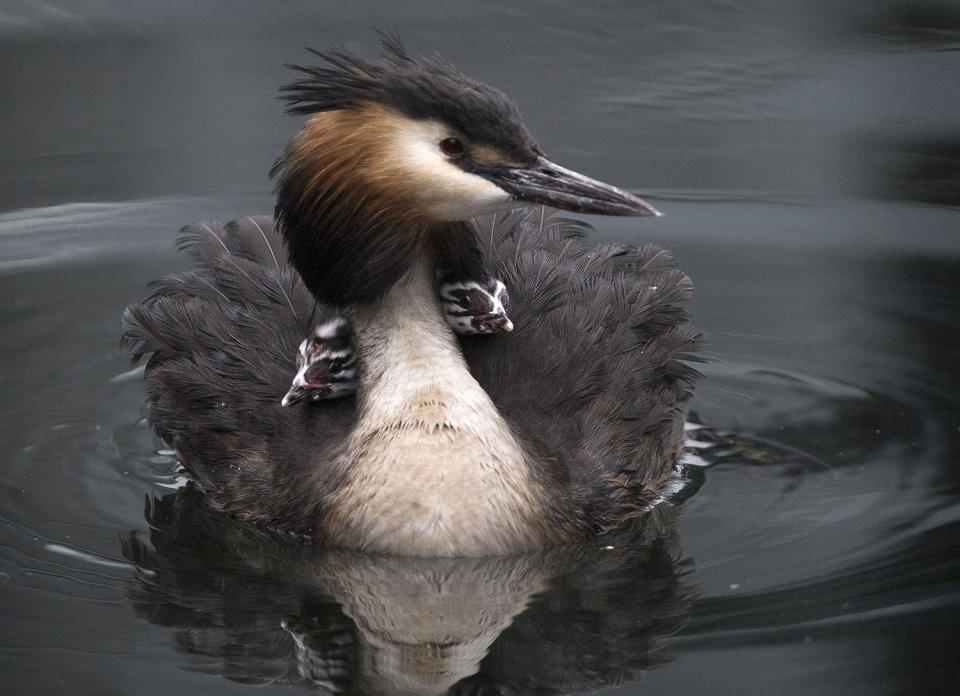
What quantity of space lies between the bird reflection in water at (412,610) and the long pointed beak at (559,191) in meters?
1.20

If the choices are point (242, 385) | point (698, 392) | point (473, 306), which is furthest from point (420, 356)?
point (698, 392)

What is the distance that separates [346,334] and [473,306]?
47 centimetres

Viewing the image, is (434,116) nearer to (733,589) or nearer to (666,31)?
(733,589)

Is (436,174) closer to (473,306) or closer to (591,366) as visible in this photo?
(473,306)

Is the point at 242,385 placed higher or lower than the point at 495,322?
lower

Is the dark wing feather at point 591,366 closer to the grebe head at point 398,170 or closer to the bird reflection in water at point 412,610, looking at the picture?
the bird reflection in water at point 412,610

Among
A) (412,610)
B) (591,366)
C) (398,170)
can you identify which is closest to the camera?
(412,610)

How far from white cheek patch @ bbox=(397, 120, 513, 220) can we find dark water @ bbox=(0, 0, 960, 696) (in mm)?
1233

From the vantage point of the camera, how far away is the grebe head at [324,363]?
5.96m

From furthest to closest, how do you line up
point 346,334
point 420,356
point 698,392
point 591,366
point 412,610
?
1. point 698,392
2. point 591,366
3. point 346,334
4. point 420,356
5. point 412,610

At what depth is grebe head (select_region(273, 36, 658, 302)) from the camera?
5.61 metres

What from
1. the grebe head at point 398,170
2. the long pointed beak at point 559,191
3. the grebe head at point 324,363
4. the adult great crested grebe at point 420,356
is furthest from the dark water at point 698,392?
the long pointed beak at point 559,191

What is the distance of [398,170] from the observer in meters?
5.65

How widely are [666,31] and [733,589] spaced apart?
5.26 metres
